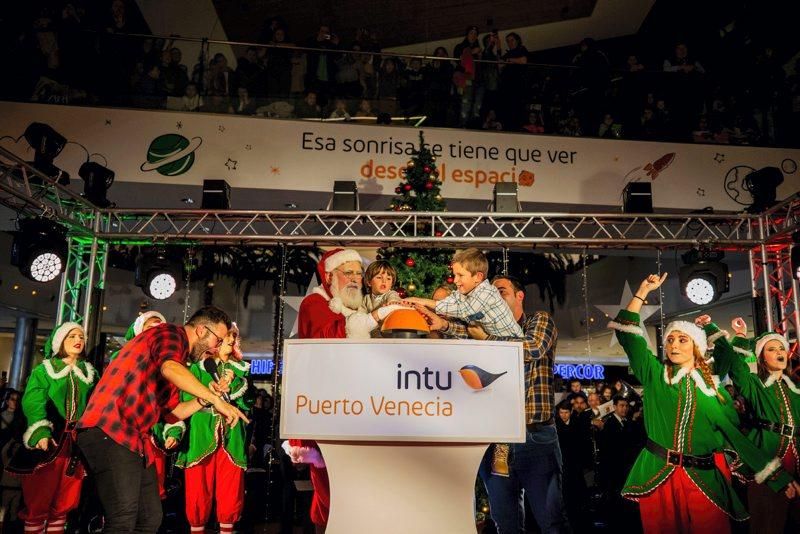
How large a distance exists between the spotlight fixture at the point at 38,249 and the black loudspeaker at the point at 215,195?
1.56 m

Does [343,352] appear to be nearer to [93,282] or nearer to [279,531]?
[279,531]

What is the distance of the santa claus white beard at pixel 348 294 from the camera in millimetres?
4137

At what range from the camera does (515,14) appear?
491 inches

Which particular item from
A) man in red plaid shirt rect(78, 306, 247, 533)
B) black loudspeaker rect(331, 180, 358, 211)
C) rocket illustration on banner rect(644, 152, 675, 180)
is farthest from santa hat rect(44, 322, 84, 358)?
rocket illustration on banner rect(644, 152, 675, 180)

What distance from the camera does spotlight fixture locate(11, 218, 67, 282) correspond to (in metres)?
6.04

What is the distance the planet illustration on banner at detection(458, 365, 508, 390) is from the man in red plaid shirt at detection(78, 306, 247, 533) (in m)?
1.23

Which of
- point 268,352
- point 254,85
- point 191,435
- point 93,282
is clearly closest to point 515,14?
point 254,85

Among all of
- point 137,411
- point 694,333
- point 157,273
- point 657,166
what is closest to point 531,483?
point 694,333

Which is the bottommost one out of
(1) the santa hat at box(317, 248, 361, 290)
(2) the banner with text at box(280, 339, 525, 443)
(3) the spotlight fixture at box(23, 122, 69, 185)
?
(2) the banner with text at box(280, 339, 525, 443)

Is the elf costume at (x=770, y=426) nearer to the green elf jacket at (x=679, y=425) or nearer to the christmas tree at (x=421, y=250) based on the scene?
the green elf jacket at (x=679, y=425)

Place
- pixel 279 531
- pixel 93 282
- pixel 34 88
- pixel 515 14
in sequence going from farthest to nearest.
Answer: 1. pixel 515 14
2. pixel 34 88
3. pixel 93 282
4. pixel 279 531

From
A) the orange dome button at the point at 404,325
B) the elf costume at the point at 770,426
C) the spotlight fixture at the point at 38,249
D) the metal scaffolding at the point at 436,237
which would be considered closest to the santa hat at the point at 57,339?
the spotlight fixture at the point at 38,249

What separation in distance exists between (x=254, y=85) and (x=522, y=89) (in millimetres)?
3578

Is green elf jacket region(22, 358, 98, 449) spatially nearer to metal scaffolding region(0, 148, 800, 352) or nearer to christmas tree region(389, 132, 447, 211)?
metal scaffolding region(0, 148, 800, 352)
